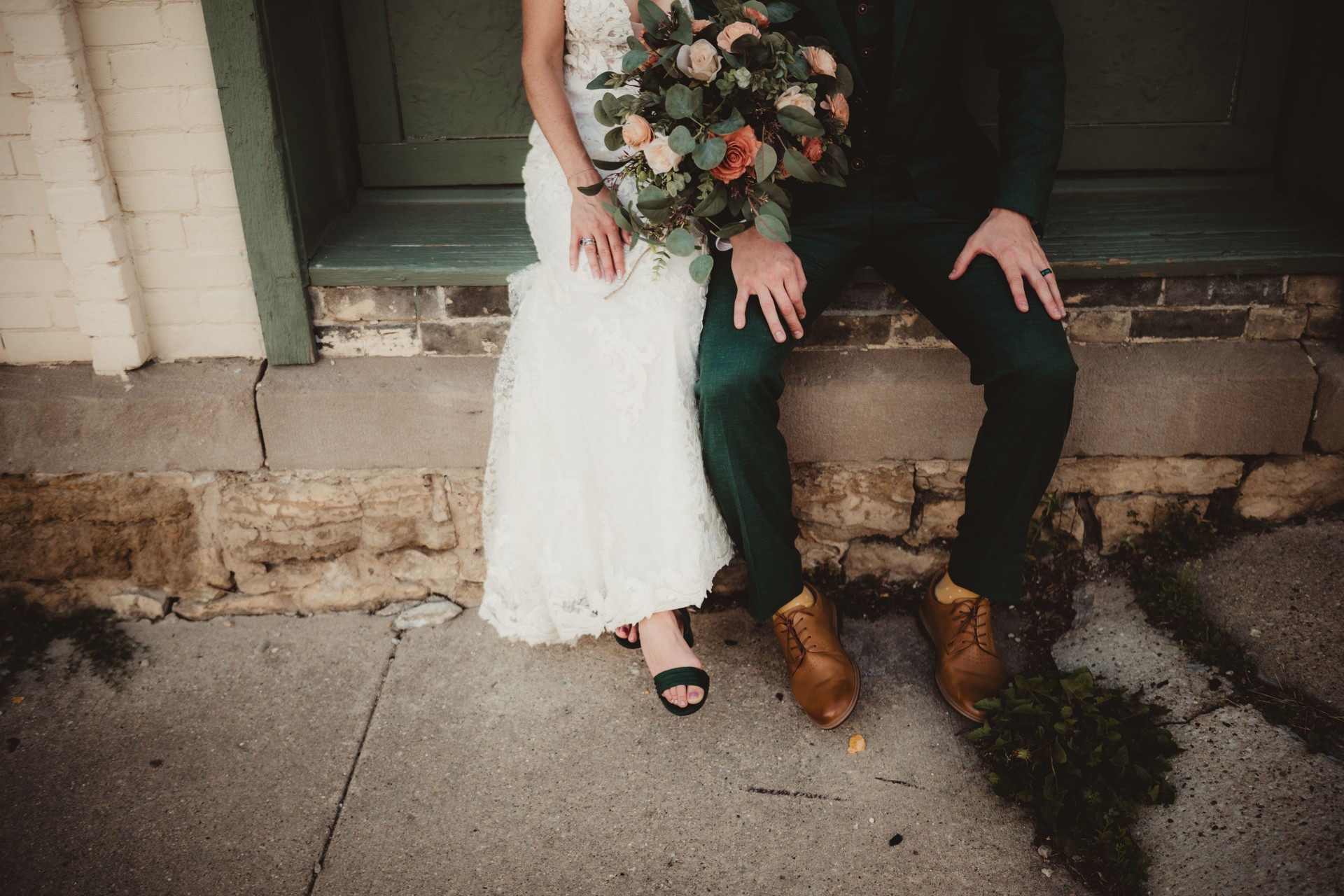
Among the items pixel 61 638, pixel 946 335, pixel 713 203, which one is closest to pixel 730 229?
pixel 713 203

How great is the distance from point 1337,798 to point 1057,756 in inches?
20.3

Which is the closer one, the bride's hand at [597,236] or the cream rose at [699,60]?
the cream rose at [699,60]

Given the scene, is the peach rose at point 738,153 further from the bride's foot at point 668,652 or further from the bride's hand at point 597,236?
the bride's foot at point 668,652

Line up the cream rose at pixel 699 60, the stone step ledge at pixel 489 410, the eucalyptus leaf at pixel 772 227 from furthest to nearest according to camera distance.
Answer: the stone step ledge at pixel 489 410 < the eucalyptus leaf at pixel 772 227 < the cream rose at pixel 699 60

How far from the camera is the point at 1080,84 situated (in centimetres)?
272

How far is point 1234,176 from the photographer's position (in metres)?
2.80

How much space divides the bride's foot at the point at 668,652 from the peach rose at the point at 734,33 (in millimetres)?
1273

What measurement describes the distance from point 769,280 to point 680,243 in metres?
0.24

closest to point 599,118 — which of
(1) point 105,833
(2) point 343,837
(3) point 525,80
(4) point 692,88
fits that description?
(4) point 692,88

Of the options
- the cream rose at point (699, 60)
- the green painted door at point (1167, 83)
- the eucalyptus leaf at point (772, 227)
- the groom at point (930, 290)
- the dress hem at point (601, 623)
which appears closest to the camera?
the cream rose at point (699, 60)

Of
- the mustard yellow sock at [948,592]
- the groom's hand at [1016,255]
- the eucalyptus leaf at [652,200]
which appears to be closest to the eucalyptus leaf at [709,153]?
the eucalyptus leaf at [652,200]

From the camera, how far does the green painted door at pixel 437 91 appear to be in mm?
2709

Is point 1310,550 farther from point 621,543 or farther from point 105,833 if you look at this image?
point 105,833

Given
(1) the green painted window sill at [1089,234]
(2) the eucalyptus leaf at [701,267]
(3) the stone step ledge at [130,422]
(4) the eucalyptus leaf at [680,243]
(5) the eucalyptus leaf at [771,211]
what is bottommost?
(3) the stone step ledge at [130,422]
